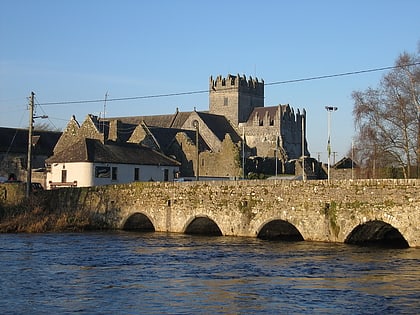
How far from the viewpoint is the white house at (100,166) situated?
5753 cm

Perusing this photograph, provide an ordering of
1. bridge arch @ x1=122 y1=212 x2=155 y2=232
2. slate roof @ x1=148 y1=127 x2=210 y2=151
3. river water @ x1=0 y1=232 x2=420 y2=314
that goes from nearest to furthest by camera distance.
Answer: river water @ x1=0 y1=232 x2=420 y2=314, bridge arch @ x1=122 y1=212 x2=155 y2=232, slate roof @ x1=148 y1=127 x2=210 y2=151

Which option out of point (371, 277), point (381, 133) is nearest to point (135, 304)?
point (371, 277)

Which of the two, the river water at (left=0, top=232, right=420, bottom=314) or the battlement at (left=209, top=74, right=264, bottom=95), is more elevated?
the battlement at (left=209, top=74, right=264, bottom=95)

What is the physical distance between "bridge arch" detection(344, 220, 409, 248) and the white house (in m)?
27.8

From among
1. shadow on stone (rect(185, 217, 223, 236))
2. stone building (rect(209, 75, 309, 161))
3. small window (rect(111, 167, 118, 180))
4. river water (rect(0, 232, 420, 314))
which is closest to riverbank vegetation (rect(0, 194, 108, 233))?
shadow on stone (rect(185, 217, 223, 236))

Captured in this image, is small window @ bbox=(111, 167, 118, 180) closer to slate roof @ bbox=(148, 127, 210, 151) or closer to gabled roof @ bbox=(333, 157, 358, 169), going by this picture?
slate roof @ bbox=(148, 127, 210, 151)

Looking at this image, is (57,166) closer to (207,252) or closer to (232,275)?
(207,252)

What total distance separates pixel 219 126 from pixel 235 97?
1536cm

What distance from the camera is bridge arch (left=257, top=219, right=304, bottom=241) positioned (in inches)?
1496

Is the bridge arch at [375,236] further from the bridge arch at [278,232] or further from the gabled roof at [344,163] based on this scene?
the gabled roof at [344,163]

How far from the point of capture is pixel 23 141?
3115 inches

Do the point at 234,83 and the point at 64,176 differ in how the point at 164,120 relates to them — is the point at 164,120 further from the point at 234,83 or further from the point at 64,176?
the point at 64,176

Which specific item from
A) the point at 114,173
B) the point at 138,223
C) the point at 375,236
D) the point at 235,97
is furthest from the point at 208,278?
the point at 235,97

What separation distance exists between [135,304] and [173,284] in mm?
3441
